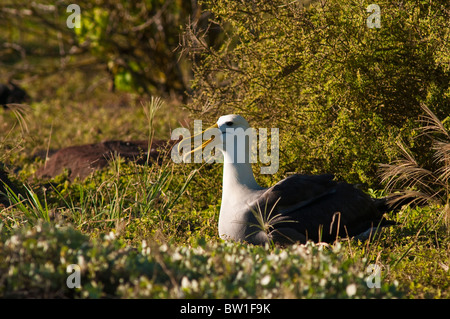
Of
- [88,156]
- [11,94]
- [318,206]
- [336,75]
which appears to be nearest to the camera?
[318,206]

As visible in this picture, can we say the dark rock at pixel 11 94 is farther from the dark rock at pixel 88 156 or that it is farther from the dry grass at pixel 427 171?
the dry grass at pixel 427 171

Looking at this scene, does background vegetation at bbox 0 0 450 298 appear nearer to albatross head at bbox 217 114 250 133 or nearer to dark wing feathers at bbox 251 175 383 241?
dark wing feathers at bbox 251 175 383 241

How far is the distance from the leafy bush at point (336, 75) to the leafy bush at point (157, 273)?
2.48 meters

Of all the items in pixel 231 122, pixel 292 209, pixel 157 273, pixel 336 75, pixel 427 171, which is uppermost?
pixel 336 75

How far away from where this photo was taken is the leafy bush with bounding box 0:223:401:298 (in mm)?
3387

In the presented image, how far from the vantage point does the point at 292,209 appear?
5.09 m

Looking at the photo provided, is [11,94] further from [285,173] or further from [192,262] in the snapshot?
[192,262]

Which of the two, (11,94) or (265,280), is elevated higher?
(11,94)

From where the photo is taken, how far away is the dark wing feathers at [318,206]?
5.03 metres

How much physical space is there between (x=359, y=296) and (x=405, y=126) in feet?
9.67

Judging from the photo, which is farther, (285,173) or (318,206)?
(285,173)

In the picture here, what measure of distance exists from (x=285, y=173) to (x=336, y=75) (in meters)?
1.19

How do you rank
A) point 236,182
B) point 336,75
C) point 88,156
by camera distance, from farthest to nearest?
point 88,156
point 336,75
point 236,182

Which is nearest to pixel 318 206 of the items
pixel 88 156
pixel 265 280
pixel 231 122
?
pixel 231 122
